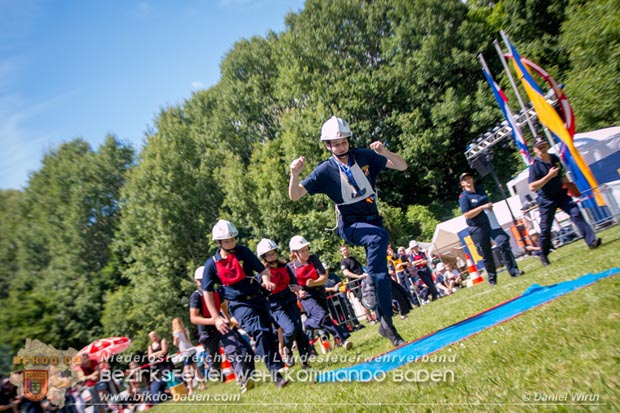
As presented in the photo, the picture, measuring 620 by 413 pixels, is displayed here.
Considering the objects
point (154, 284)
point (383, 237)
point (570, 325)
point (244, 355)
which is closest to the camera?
point (570, 325)

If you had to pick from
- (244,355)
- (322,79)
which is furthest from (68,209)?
(244,355)

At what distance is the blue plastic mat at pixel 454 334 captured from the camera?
458 cm

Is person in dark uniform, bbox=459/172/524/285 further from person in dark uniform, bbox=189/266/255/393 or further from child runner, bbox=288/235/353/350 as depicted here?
person in dark uniform, bbox=189/266/255/393

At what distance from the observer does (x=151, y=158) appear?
120 ft

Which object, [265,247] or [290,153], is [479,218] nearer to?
[265,247]

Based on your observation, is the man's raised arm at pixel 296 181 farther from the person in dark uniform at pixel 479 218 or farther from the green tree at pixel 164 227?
the green tree at pixel 164 227

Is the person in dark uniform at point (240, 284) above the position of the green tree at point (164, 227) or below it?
below

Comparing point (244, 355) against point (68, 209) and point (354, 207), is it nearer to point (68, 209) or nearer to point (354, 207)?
point (354, 207)

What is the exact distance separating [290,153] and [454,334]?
29668 millimetres

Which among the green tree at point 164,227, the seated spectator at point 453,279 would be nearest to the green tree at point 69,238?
the green tree at point 164,227

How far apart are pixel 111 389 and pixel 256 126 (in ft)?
101

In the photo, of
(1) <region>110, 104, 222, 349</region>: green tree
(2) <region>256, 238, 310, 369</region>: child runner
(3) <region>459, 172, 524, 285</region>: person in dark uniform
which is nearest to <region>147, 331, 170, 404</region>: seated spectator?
(2) <region>256, 238, 310, 369</region>: child runner

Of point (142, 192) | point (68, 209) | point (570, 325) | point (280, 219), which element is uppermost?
point (68, 209)

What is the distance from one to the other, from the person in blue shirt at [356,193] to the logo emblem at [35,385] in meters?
9.13
